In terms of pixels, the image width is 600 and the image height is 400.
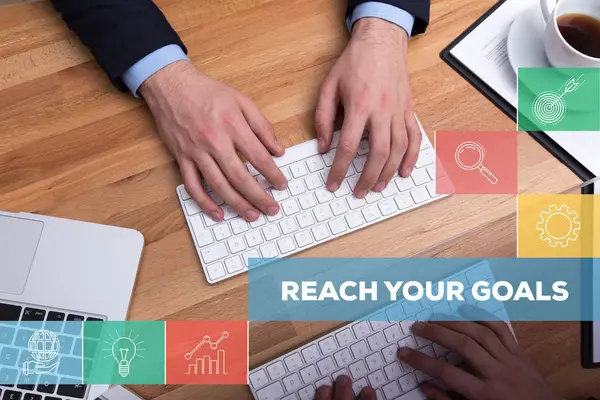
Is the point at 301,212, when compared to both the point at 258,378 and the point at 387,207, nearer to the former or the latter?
the point at 387,207

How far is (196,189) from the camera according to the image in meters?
0.73

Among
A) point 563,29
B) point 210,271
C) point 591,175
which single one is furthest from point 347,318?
point 563,29

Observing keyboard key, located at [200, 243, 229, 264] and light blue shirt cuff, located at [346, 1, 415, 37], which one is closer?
keyboard key, located at [200, 243, 229, 264]

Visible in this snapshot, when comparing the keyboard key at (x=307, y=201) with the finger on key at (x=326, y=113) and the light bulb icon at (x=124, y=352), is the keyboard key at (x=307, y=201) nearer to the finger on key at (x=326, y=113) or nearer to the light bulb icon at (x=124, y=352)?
the finger on key at (x=326, y=113)

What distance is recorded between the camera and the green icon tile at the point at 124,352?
67 centimetres

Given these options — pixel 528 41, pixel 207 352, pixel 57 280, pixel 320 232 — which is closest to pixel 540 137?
pixel 528 41

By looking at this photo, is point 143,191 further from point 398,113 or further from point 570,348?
point 570,348

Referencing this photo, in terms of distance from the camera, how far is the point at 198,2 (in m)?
0.83

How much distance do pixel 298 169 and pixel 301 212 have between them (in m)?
0.06

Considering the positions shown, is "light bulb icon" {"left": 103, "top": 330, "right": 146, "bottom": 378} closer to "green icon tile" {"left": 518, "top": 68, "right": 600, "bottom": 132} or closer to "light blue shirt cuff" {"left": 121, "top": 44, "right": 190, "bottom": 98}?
"light blue shirt cuff" {"left": 121, "top": 44, "right": 190, "bottom": 98}

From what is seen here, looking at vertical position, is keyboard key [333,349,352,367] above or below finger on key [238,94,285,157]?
below

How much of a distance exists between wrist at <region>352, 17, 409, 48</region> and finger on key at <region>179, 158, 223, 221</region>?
0.32 metres

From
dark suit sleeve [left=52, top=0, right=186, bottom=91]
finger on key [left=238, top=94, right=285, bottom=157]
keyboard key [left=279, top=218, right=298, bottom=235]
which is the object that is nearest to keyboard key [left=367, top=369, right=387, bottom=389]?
keyboard key [left=279, top=218, right=298, bottom=235]

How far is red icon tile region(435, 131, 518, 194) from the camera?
763 mm
